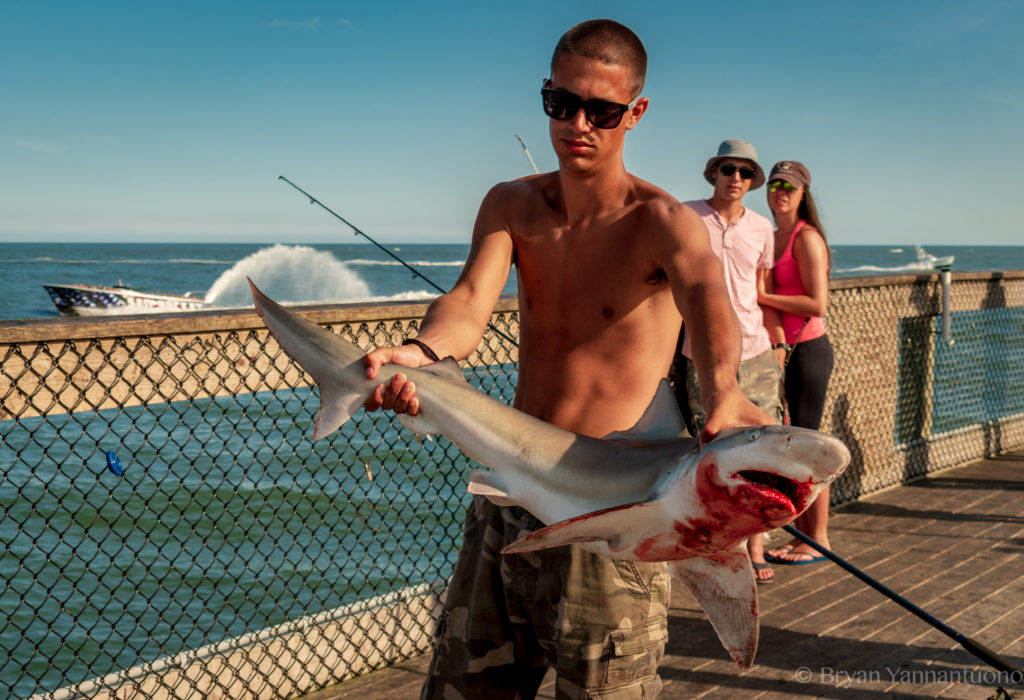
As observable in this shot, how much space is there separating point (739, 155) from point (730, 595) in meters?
3.37

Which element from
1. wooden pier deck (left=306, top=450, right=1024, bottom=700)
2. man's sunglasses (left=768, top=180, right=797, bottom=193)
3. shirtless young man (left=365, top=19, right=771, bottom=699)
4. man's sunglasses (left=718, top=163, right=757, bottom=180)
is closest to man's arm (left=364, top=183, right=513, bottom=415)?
shirtless young man (left=365, top=19, right=771, bottom=699)

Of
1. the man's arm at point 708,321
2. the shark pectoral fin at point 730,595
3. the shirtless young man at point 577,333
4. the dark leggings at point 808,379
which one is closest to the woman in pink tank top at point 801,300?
the dark leggings at point 808,379

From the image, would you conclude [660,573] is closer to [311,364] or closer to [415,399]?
[415,399]

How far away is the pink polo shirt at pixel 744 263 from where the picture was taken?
15.9ft

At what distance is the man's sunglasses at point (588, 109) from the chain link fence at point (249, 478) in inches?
67.1

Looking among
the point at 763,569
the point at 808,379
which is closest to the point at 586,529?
the point at 763,569

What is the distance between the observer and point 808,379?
17.7 ft

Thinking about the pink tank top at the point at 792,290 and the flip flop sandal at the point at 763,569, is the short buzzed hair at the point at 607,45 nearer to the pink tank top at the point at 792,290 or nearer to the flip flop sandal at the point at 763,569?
the pink tank top at the point at 792,290

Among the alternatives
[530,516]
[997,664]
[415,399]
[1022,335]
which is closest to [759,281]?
[997,664]

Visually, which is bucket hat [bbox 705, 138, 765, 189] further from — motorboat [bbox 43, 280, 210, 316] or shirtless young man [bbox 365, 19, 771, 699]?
motorboat [bbox 43, 280, 210, 316]

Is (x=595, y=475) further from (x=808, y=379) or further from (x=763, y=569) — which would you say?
(x=808, y=379)

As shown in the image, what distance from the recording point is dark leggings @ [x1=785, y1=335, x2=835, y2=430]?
5.40 metres

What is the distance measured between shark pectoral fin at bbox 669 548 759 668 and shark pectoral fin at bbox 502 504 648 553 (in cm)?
27

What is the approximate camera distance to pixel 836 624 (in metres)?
4.62
